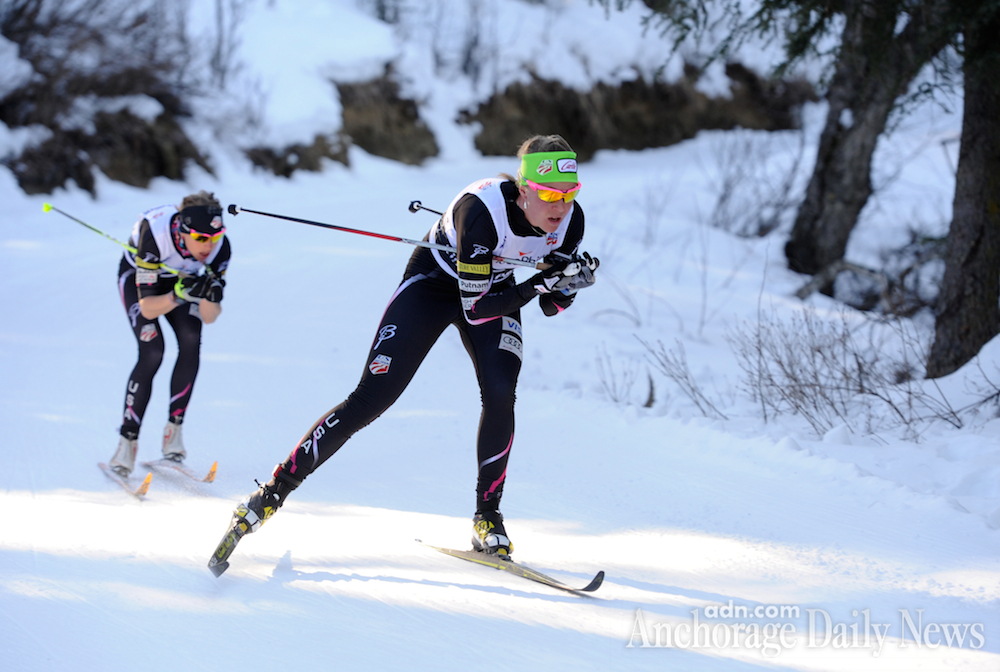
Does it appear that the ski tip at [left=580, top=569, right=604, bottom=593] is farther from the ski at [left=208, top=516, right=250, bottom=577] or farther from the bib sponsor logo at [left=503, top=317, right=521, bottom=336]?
the ski at [left=208, top=516, right=250, bottom=577]

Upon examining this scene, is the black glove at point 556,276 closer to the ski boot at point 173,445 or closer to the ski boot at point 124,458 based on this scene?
the ski boot at point 173,445

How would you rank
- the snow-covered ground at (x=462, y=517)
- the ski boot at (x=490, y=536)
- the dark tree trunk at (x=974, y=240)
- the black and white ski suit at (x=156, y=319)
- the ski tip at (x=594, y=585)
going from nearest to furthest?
the snow-covered ground at (x=462, y=517)
the ski tip at (x=594, y=585)
the ski boot at (x=490, y=536)
the black and white ski suit at (x=156, y=319)
the dark tree trunk at (x=974, y=240)

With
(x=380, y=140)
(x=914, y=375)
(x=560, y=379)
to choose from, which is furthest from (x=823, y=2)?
(x=380, y=140)

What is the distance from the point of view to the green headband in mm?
3320

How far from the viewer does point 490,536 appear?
11.5 ft

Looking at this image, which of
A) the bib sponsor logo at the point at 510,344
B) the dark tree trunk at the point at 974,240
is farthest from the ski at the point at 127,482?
the dark tree trunk at the point at 974,240

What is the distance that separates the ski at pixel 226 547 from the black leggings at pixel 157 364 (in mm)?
1679

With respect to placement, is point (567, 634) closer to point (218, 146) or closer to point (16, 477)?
point (16, 477)

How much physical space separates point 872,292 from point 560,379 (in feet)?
18.8

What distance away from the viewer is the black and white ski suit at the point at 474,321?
3.37 m

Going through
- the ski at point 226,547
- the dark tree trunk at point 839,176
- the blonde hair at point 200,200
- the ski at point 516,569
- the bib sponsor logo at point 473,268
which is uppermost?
the dark tree trunk at point 839,176

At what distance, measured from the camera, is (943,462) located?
442 cm

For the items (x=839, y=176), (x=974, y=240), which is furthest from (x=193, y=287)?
(x=839, y=176)

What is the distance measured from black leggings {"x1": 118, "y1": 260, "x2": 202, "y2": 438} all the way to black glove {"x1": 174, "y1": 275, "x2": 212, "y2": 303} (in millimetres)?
212
